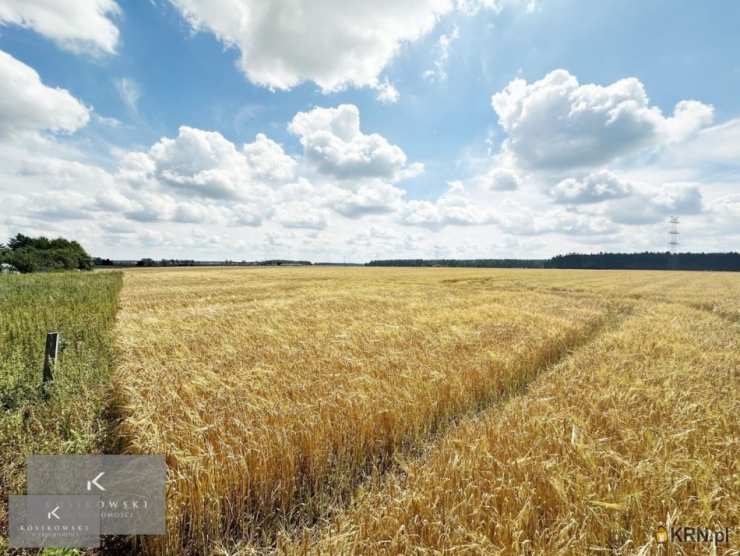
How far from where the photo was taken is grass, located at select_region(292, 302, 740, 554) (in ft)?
8.71

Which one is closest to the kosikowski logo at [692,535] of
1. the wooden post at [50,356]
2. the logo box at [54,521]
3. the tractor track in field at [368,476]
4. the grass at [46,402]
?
the tractor track in field at [368,476]

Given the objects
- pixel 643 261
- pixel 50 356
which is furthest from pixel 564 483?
pixel 643 261

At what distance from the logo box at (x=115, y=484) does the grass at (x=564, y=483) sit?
1.50 meters

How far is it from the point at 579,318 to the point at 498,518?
1441 centimetres

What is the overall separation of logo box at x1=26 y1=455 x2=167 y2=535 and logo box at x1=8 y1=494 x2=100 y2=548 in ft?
0.28

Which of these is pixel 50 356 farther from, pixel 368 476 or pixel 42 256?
pixel 42 256

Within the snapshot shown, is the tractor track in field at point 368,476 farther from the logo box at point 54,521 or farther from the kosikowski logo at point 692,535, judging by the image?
the kosikowski logo at point 692,535

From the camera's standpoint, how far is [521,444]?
12.8 feet

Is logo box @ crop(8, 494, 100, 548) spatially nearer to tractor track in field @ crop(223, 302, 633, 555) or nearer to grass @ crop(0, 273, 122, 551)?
grass @ crop(0, 273, 122, 551)

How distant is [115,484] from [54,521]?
1.64 feet

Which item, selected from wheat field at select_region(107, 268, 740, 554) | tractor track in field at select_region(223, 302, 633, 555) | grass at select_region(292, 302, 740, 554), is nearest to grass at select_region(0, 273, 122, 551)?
wheat field at select_region(107, 268, 740, 554)

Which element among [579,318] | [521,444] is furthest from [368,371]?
[579,318]

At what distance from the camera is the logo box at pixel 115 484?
9.36ft

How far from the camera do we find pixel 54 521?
2.86 metres
